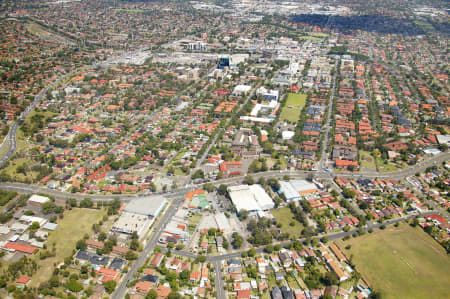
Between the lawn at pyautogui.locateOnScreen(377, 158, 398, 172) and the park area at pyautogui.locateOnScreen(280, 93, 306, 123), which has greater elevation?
the park area at pyautogui.locateOnScreen(280, 93, 306, 123)

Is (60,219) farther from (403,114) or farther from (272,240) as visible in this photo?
(403,114)

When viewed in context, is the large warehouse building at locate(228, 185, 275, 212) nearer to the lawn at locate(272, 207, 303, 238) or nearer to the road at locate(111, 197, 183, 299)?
the lawn at locate(272, 207, 303, 238)

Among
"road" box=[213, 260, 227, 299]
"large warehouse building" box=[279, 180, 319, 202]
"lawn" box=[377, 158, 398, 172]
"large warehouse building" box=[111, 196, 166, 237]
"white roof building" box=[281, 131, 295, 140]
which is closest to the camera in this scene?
"road" box=[213, 260, 227, 299]

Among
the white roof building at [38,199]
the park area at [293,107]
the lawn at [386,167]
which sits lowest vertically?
the lawn at [386,167]

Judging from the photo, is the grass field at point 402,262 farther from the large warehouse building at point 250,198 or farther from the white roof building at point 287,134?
the white roof building at point 287,134

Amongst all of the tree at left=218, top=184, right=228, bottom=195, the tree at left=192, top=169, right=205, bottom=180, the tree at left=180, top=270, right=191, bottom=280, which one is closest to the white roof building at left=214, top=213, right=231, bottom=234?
the tree at left=218, top=184, right=228, bottom=195

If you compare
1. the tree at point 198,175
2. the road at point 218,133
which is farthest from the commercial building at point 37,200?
the road at point 218,133

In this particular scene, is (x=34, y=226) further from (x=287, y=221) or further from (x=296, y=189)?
(x=296, y=189)
